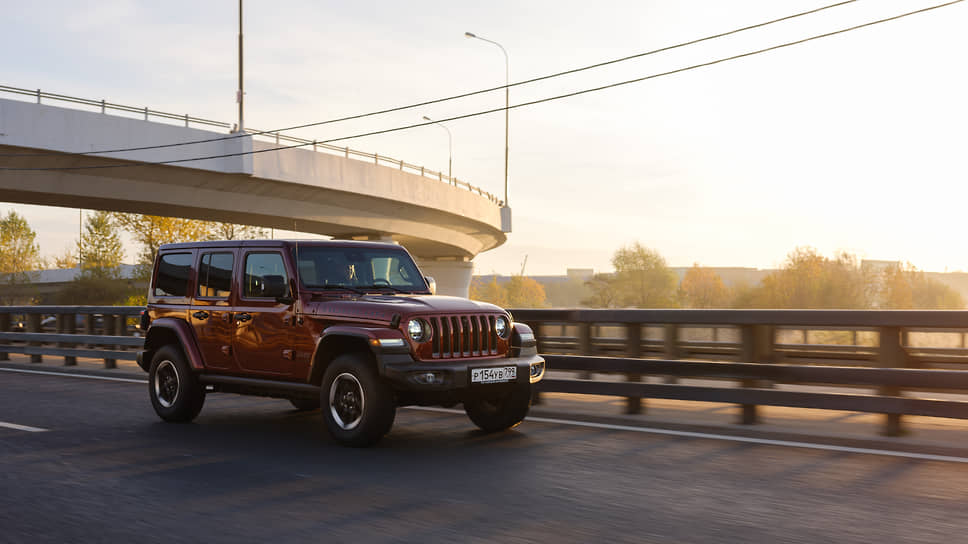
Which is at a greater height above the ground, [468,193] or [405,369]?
[468,193]

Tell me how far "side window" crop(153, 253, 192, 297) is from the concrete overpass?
77.2 ft

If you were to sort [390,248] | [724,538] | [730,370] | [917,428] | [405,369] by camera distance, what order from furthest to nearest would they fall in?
[390,248] → [730,370] → [917,428] → [405,369] → [724,538]

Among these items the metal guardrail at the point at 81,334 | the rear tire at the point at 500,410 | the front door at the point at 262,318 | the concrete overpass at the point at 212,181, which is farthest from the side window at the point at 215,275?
the concrete overpass at the point at 212,181

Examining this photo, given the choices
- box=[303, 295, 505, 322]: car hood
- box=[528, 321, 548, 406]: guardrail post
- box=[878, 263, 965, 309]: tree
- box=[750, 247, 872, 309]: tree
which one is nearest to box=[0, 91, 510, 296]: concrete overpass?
box=[528, 321, 548, 406]: guardrail post

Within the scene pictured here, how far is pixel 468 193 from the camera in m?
52.2

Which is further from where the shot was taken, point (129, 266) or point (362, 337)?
point (129, 266)

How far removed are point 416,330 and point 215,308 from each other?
2.67 metres

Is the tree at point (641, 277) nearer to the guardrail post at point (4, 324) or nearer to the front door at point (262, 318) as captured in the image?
the guardrail post at point (4, 324)

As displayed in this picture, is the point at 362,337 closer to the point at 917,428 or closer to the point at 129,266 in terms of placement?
the point at 917,428

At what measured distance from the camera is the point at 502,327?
324 inches

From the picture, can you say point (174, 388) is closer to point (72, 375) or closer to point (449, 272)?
point (72, 375)

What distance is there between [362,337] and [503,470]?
1.74 meters

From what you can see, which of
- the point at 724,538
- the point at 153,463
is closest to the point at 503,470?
the point at 724,538

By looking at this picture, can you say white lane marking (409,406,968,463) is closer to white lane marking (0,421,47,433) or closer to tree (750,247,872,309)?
white lane marking (0,421,47,433)
